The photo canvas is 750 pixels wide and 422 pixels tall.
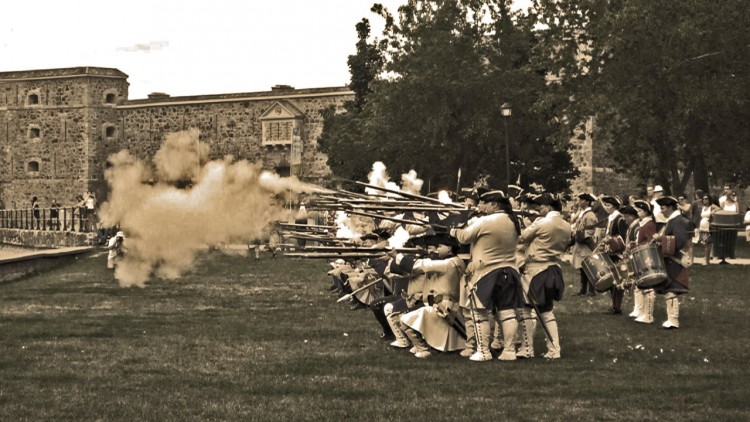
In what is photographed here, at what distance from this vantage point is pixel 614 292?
58.2ft

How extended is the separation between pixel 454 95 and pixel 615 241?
28667mm

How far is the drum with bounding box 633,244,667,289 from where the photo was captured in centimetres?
1532

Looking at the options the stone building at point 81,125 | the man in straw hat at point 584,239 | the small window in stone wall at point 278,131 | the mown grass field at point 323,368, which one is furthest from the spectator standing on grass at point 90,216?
the man in straw hat at point 584,239

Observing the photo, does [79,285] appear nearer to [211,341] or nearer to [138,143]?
[211,341]

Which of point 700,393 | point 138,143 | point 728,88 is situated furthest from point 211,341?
point 138,143

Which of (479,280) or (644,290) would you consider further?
(644,290)

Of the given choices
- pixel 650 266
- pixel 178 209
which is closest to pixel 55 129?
pixel 178 209

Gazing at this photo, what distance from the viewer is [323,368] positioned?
40.0 feet

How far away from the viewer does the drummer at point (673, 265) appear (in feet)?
51.6

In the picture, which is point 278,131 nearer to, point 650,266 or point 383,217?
point 650,266

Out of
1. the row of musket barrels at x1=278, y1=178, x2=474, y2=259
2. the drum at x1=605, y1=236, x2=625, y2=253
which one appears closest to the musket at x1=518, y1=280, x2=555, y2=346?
the row of musket barrels at x1=278, y1=178, x2=474, y2=259

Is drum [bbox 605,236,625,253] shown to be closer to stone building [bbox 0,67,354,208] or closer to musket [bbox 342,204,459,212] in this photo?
musket [bbox 342,204,459,212]

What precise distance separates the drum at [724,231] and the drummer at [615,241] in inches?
382

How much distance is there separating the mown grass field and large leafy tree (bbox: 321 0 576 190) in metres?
27.0
